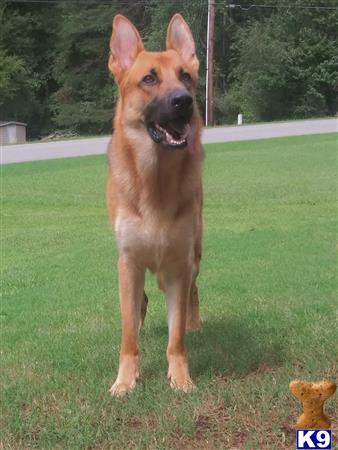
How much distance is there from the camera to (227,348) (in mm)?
4816

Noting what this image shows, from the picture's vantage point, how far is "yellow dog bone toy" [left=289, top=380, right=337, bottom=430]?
8.43ft

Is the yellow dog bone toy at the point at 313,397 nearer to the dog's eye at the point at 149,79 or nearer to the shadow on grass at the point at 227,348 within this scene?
the shadow on grass at the point at 227,348

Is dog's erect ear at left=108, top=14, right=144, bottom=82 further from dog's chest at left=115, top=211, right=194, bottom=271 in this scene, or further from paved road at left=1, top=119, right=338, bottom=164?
paved road at left=1, top=119, right=338, bottom=164

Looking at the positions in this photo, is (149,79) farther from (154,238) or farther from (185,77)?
(154,238)

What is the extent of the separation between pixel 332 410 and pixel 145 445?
100 cm

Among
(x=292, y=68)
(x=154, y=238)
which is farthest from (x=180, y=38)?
(x=292, y=68)

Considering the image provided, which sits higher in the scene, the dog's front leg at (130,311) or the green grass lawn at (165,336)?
the dog's front leg at (130,311)

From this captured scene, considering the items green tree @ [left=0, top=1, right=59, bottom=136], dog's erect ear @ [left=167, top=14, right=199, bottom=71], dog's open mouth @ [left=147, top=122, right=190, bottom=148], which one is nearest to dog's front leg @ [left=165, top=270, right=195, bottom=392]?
dog's open mouth @ [left=147, top=122, right=190, bottom=148]

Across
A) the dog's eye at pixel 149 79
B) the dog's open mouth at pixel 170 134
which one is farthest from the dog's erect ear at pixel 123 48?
the dog's open mouth at pixel 170 134

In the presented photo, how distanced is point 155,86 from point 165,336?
204 cm

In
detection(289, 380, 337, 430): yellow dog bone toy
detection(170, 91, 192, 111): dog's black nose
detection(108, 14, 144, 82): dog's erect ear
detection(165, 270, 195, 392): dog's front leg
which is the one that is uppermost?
detection(108, 14, 144, 82): dog's erect ear

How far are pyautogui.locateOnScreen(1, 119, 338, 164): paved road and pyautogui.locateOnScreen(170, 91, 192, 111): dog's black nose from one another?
20815 mm

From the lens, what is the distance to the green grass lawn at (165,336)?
359 cm

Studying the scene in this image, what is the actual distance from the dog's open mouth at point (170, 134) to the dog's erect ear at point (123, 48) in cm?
52
